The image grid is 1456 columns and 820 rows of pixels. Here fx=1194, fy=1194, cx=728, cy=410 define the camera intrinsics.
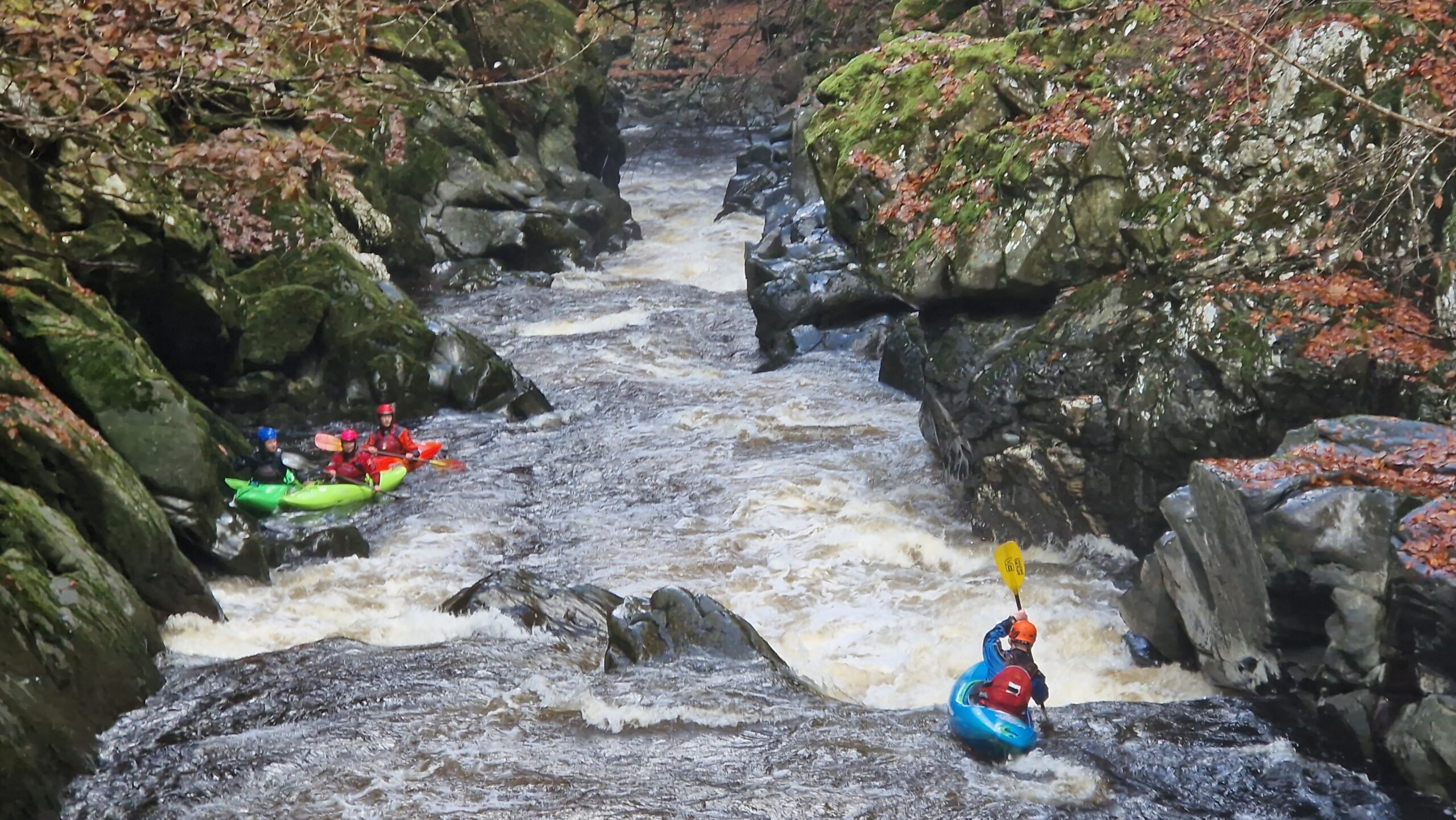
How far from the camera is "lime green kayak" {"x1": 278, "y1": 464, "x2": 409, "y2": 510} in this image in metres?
11.0

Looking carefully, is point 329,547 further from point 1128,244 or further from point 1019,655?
point 1128,244

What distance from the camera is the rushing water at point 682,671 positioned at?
20.4 feet

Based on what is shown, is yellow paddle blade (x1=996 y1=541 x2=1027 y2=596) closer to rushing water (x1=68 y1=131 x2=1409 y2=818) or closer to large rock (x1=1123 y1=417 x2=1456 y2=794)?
rushing water (x1=68 y1=131 x2=1409 y2=818)

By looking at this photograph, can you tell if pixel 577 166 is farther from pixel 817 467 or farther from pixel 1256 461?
pixel 1256 461

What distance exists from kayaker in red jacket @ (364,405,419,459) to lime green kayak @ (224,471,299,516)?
1.21 m

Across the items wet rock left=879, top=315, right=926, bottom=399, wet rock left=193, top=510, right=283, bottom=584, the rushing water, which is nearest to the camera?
the rushing water

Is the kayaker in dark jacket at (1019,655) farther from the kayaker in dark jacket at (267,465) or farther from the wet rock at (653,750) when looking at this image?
the kayaker in dark jacket at (267,465)

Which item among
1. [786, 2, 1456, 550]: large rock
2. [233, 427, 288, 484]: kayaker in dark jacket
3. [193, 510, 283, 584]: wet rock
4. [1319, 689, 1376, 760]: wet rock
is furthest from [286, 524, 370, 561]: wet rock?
[1319, 689, 1376, 760]: wet rock

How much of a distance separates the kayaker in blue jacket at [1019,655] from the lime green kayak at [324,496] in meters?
6.62

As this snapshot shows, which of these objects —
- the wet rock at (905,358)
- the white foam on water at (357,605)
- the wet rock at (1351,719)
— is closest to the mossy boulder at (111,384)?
Result: the white foam on water at (357,605)

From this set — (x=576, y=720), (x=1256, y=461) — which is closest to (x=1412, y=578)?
(x=1256, y=461)

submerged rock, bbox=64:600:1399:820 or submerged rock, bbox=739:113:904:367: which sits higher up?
submerged rock, bbox=739:113:904:367

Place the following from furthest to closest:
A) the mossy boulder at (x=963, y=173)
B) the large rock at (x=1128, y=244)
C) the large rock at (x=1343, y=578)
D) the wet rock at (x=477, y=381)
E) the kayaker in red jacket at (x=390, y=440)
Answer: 1. the wet rock at (x=477, y=381)
2. the kayaker in red jacket at (x=390, y=440)
3. the mossy boulder at (x=963, y=173)
4. the large rock at (x=1128, y=244)
5. the large rock at (x=1343, y=578)

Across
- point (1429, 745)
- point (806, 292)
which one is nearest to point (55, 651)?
point (1429, 745)
